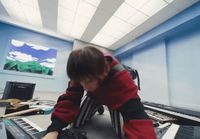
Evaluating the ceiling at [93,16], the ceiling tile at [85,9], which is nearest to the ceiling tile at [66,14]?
the ceiling at [93,16]

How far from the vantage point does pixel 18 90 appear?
4.53 ft

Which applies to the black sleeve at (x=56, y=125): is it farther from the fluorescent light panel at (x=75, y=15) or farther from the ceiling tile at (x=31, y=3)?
the ceiling tile at (x=31, y=3)

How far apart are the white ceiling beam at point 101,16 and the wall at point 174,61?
1.30 meters

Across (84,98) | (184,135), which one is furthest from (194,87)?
(84,98)

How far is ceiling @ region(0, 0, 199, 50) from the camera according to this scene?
2492 millimetres

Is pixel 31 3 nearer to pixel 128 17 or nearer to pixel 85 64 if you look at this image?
pixel 128 17

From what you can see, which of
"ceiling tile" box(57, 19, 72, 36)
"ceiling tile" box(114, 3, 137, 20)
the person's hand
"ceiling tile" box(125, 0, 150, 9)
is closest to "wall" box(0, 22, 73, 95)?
"ceiling tile" box(57, 19, 72, 36)

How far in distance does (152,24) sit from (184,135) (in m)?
2.93

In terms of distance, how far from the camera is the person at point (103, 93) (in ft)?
1.66

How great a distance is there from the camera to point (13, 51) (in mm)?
3861

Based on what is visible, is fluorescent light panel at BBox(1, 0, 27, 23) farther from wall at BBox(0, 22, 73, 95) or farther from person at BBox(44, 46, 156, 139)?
person at BBox(44, 46, 156, 139)

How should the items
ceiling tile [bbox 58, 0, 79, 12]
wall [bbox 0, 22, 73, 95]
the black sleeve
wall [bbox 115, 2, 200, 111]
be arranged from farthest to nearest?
1. wall [bbox 0, 22, 73, 95]
2. ceiling tile [bbox 58, 0, 79, 12]
3. wall [bbox 115, 2, 200, 111]
4. the black sleeve

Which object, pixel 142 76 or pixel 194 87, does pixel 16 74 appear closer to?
pixel 142 76

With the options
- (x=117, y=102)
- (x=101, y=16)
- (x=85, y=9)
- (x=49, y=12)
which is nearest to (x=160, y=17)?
(x=101, y=16)
